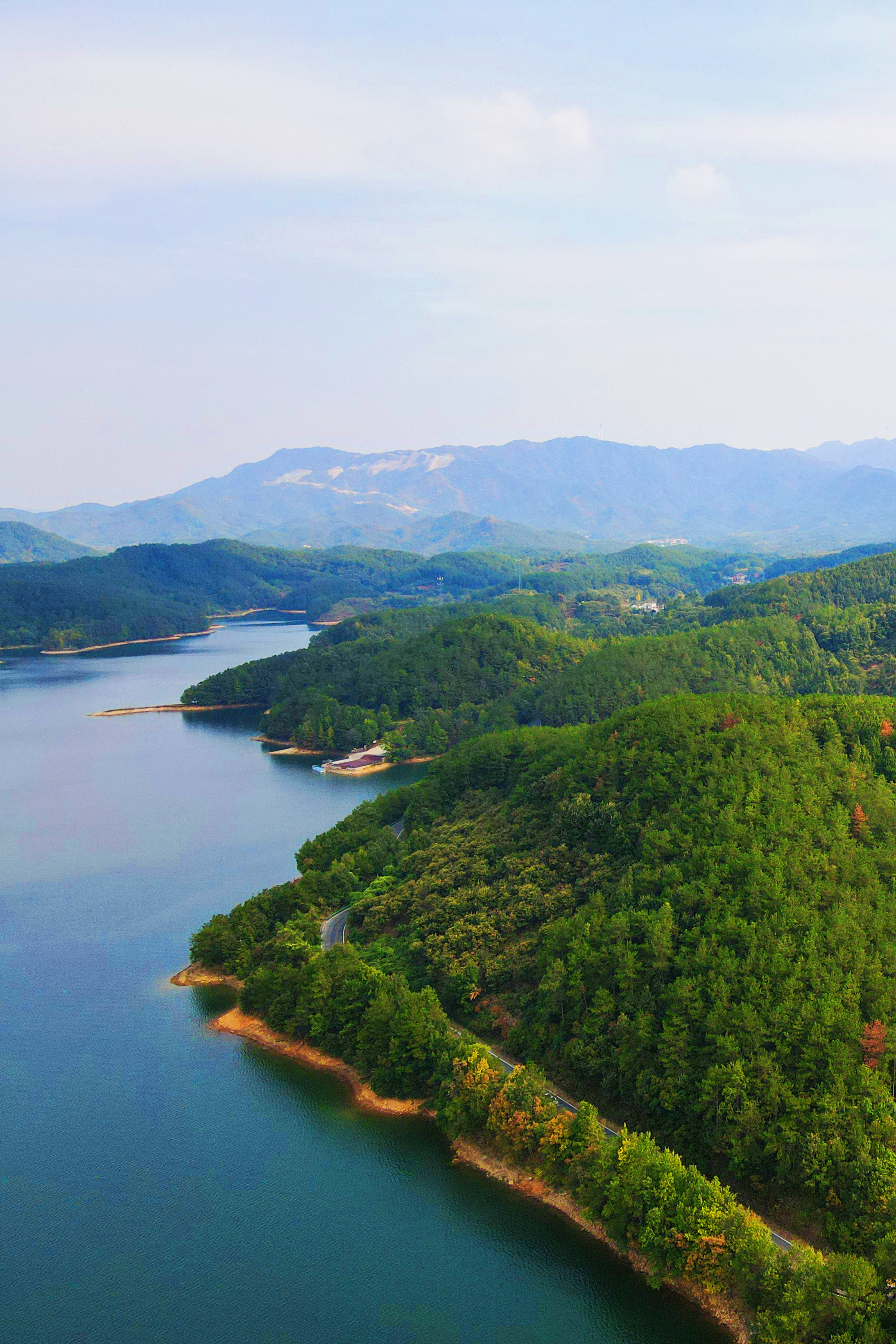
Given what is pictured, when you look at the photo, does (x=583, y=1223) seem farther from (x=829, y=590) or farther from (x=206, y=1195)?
(x=829, y=590)

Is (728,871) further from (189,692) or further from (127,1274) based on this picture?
(189,692)

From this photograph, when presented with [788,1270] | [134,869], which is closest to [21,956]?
[134,869]

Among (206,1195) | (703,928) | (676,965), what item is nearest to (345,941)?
(206,1195)

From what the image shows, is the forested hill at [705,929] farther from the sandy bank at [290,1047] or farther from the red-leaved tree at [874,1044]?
the sandy bank at [290,1047]

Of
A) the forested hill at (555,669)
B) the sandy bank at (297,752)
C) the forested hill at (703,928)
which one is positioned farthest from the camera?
the sandy bank at (297,752)

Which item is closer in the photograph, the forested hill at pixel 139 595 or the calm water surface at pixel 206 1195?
the calm water surface at pixel 206 1195

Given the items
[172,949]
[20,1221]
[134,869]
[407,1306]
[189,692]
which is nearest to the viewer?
[407,1306]

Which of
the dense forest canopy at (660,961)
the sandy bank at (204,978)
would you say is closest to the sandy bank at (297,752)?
the dense forest canopy at (660,961)
